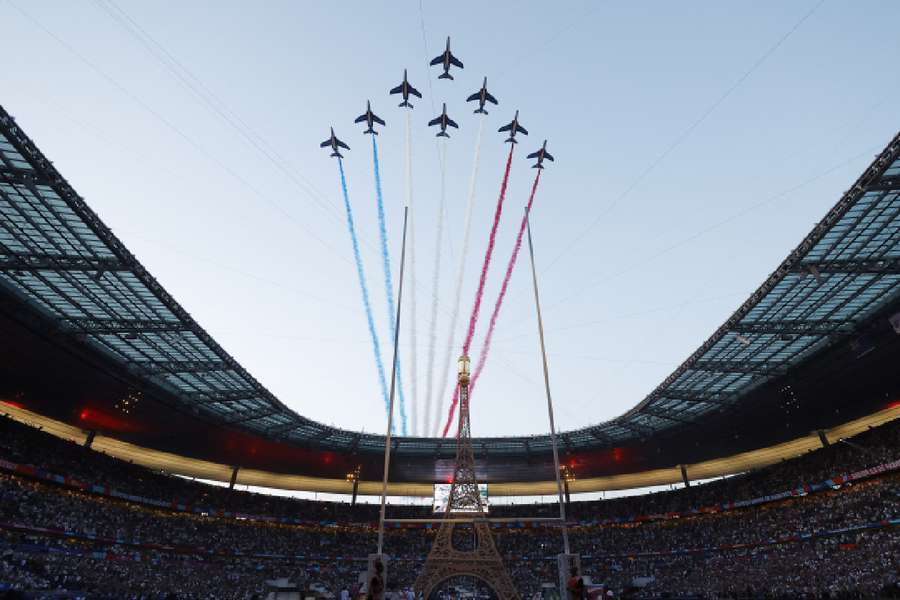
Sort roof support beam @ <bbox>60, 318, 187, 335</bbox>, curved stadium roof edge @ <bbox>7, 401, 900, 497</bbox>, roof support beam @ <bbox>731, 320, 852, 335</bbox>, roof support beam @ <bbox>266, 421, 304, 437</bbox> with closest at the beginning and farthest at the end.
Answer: roof support beam @ <bbox>60, 318, 187, 335</bbox> → roof support beam @ <bbox>731, 320, 852, 335</bbox> → curved stadium roof edge @ <bbox>7, 401, 900, 497</bbox> → roof support beam @ <bbox>266, 421, 304, 437</bbox>

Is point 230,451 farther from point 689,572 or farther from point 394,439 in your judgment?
point 689,572

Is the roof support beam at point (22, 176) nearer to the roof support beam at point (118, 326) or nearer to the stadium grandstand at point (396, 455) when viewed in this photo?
the stadium grandstand at point (396, 455)

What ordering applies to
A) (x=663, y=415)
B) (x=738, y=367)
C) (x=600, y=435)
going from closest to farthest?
(x=738, y=367), (x=663, y=415), (x=600, y=435)

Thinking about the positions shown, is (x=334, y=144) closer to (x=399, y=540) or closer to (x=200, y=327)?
(x=200, y=327)

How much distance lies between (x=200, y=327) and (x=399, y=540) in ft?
142

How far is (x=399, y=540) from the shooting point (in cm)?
7062

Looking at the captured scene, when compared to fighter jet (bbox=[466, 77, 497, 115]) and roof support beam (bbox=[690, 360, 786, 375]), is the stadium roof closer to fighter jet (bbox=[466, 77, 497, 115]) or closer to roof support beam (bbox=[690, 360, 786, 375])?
roof support beam (bbox=[690, 360, 786, 375])

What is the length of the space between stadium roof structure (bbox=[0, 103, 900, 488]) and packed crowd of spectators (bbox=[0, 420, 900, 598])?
38.5 feet

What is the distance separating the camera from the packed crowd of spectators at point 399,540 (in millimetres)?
43344

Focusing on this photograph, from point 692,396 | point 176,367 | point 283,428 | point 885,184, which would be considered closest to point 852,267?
point 885,184

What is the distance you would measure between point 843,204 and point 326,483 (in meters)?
65.7

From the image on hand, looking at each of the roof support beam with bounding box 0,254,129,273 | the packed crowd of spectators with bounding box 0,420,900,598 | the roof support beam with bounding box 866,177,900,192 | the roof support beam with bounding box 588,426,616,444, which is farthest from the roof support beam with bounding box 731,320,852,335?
the roof support beam with bounding box 0,254,129,273

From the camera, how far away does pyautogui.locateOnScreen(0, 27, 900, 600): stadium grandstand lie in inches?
1293

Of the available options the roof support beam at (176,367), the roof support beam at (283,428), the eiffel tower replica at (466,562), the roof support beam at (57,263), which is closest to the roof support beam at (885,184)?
the eiffel tower replica at (466,562)
